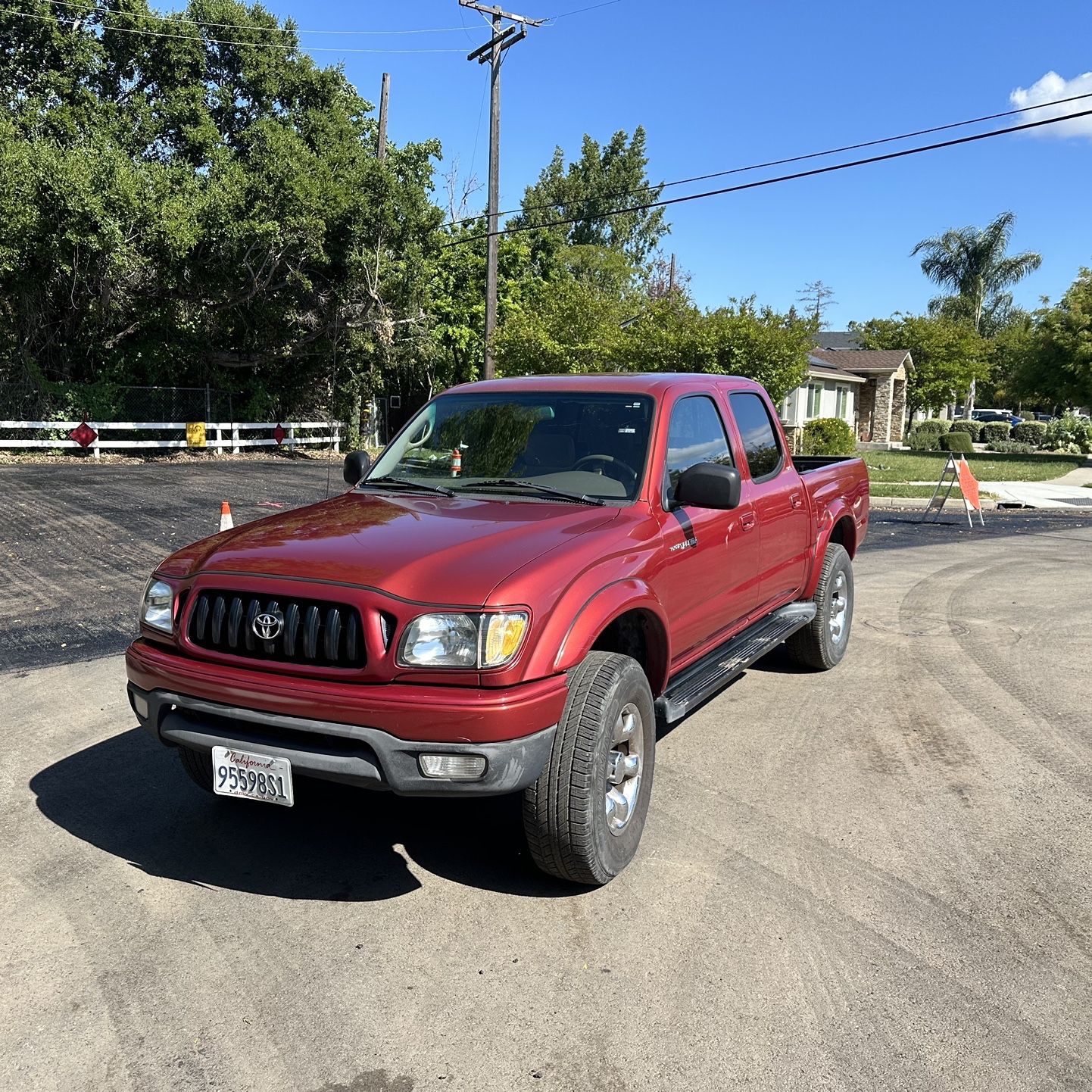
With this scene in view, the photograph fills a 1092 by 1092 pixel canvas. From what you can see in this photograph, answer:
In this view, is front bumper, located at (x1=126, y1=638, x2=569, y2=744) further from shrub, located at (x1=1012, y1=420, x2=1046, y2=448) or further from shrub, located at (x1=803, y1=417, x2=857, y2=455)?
shrub, located at (x1=1012, y1=420, x2=1046, y2=448)

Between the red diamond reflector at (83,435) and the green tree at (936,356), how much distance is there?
4017cm

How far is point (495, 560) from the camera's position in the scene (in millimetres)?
3391

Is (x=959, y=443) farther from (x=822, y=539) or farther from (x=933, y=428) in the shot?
(x=822, y=539)

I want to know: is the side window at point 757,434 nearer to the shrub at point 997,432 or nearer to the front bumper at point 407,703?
the front bumper at point 407,703

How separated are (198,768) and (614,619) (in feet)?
6.24

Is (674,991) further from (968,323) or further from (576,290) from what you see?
(968,323)

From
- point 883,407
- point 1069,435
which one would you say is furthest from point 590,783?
point 883,407

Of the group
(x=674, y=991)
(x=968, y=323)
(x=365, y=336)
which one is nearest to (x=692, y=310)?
(x=365, y=336)

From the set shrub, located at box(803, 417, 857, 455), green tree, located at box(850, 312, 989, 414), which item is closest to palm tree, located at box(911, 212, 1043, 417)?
green tree, located at box(850, 312, 989, 414)

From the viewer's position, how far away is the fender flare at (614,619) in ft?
11.0

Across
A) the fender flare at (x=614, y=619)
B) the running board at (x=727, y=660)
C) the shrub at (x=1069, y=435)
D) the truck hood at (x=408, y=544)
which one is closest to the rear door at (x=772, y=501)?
the running board at (x=727, y=660)

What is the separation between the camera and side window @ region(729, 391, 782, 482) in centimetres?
550

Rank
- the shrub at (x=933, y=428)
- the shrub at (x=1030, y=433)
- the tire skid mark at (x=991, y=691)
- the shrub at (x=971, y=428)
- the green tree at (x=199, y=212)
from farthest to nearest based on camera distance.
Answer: the shrub at (x=971, y=428) < the shrub at (x=933, y=428) < the shrub at (x=1030, y=433) < the green tree at (x=199, y=212) < the tire skid mark at (x=991, y=691)

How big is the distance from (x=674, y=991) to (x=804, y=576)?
3.57 metres
